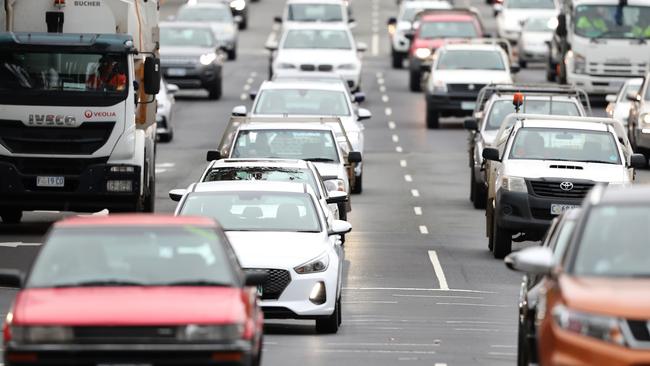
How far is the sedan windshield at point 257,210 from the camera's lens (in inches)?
816

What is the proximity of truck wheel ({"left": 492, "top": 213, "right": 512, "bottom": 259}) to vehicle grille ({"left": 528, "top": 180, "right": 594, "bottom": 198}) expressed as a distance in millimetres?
648

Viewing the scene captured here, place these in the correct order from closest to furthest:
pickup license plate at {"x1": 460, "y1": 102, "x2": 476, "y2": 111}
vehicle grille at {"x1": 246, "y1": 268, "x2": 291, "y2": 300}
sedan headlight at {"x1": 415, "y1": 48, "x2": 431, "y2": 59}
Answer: vehicle grille at {"x1": 246, "y1": 268, "x2": 291, "y2": 300}, pickup license plate at {"x1": 460, "y1": 102, "x2": 476, "y2": 111}, sedan headlight at {"x1": 415, "y1": 48, "x2": 431, "y2": 59}

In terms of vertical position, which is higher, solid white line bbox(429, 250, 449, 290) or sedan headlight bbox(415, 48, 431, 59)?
solid white line bbox(429, 250, 449, 290)

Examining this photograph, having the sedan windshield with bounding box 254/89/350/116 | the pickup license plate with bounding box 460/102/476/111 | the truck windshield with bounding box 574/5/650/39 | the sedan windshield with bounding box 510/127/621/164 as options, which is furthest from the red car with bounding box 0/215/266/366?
the truck windshield with bounding box 574/5/650/39

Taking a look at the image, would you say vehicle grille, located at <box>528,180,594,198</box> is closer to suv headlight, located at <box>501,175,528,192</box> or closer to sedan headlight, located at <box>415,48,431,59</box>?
suv headlight, located at <box>501,175,528,192</box>

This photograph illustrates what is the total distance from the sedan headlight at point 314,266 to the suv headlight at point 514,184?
26.0 feet

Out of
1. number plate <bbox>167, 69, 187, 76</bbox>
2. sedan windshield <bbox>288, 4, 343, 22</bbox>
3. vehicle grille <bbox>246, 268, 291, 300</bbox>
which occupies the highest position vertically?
vehicle grille <bbox>246, 268, 291, 300</bbox>

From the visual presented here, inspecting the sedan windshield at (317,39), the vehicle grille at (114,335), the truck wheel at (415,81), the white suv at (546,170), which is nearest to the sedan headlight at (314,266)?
the vehicle grille at (114,335)

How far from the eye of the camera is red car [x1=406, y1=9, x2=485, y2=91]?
2255 inches

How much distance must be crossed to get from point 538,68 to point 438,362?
49.9 metres

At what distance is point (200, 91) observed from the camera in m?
60.7

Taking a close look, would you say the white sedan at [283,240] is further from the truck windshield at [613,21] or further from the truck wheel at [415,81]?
the truck wheel at [415,81]

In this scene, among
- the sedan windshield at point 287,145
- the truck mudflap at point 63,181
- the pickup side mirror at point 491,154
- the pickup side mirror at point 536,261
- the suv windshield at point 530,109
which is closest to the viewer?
the pickup side mirror at point 536,261

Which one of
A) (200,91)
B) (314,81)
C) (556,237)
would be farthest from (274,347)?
(200,91)
